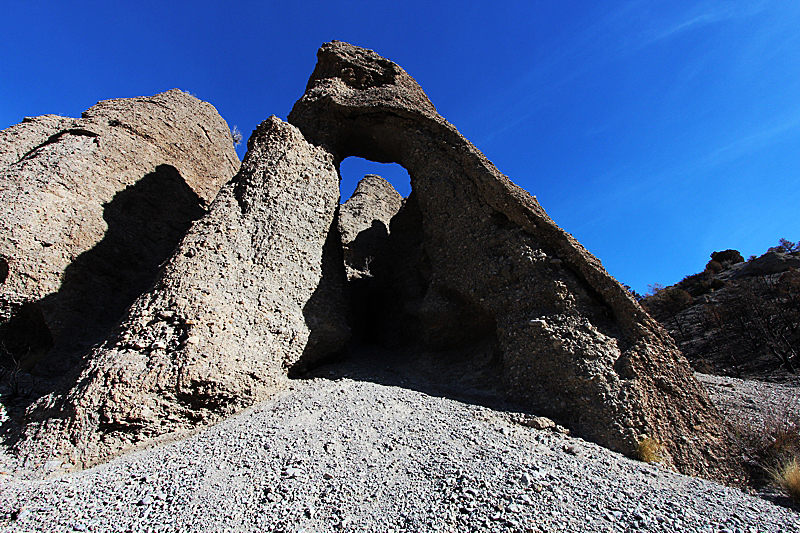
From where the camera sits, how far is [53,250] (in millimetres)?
A: 6445

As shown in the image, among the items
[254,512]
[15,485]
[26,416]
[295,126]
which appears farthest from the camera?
[295,126]

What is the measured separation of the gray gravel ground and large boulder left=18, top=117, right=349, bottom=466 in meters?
0.42

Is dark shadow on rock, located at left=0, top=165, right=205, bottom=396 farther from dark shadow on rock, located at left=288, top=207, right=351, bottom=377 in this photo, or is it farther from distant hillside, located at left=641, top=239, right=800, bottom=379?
distant hillside, located at left=641, top=239, right=800, bottom=379

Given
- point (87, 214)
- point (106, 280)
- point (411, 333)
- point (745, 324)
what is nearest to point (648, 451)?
point (411, 333)

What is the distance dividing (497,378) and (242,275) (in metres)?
4.19

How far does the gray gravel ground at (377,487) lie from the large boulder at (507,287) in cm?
77

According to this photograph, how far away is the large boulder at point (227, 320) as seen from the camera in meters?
4.23

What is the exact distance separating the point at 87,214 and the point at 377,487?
7.34 metres

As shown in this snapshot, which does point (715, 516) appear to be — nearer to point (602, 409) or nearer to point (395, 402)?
point (602, 409)

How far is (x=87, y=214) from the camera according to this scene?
23.3 ft

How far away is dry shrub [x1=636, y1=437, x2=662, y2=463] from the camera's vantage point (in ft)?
14.0

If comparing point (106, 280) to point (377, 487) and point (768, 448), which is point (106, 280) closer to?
point (377, 487)

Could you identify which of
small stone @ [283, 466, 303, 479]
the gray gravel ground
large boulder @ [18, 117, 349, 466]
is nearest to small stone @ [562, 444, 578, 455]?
the gray gravel ground

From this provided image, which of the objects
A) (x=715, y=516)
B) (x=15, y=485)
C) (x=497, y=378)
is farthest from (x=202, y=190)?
(x=715, y=516)
